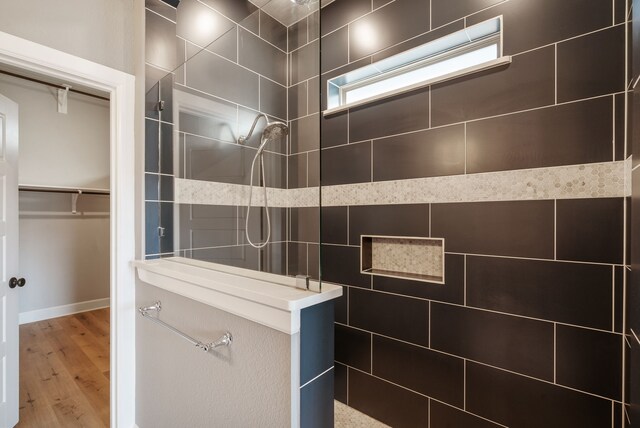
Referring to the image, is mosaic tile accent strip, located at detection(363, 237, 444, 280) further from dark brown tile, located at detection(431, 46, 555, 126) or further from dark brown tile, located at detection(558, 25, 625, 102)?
dark brown tile, located at detection(558, 25, 625, 102)

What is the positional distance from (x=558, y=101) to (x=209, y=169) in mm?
1507

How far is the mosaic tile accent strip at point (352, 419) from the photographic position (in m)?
1.68

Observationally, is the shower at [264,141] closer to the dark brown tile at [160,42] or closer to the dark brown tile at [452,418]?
the dark brown tile at [160,42]

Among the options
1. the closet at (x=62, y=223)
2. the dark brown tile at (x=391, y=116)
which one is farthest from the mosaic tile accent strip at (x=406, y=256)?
the closet at (x=62, y=223)

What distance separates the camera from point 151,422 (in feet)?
4.58

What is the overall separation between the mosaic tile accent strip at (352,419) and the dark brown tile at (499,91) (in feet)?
5.70

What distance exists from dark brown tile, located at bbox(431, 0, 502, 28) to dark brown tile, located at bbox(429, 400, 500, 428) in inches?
76.4

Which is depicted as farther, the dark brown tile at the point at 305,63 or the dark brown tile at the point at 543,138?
the dark brown tile at the point at 543,138

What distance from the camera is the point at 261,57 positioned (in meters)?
1.15

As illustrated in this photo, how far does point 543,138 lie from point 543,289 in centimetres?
63

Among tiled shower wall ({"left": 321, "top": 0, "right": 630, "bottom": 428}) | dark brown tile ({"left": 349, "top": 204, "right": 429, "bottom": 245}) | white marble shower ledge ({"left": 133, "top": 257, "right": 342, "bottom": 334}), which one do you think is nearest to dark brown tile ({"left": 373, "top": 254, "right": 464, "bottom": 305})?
tiled shower wall ({"left": 321, "top": 0, "right": 630, "bottom": 428})

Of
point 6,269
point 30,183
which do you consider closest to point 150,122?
point 6,269

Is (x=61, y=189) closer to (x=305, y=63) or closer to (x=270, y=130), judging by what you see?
(x=270, y=130)

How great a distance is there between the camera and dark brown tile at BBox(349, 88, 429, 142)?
60.5 inches
